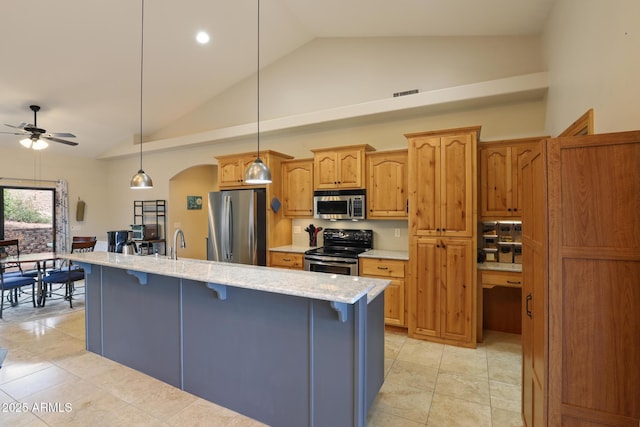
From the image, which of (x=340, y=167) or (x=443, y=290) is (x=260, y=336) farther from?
(x=340, y=167)

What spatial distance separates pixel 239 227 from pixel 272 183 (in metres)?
0.83

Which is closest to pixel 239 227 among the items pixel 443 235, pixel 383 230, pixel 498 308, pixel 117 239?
pixel 383 230

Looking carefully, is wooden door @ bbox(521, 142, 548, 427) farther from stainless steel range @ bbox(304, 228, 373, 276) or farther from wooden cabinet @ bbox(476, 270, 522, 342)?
stainless steel range @ bbox(304, 228, 373, 276)

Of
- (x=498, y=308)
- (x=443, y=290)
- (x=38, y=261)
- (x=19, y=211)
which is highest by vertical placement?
(x=19, y=211)

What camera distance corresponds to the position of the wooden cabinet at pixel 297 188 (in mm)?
4535

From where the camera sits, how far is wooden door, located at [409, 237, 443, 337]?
3375mm

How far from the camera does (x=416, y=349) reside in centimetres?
323

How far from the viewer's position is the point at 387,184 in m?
3.95

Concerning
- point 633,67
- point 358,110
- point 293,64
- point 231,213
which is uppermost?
point 293,64

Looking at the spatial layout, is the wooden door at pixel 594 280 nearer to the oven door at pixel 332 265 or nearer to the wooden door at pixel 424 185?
the wooden door at pixel 424 185

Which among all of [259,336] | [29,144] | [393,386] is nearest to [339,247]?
[393,386]

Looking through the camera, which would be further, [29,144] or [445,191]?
[29,144]

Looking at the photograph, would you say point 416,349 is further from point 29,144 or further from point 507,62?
point 29,144

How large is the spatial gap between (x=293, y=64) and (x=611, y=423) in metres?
5.15
